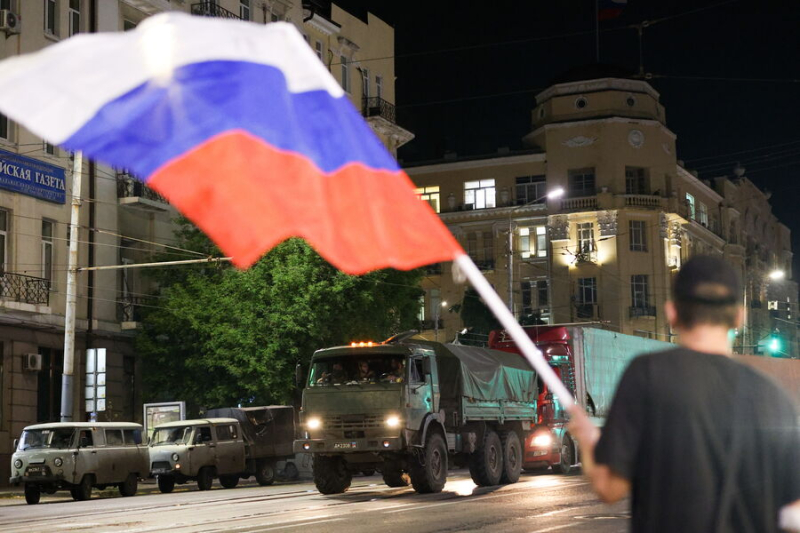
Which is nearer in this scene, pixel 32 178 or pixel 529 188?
pixel 32 178

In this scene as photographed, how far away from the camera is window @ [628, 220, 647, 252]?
250 feet

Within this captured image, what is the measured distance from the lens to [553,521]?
55.5ft

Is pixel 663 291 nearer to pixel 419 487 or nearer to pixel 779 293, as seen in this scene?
pixel 779 293

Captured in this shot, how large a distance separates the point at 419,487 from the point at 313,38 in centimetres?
3365

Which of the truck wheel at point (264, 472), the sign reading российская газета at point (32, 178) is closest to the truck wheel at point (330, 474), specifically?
the truck wheel at point (264, 472)

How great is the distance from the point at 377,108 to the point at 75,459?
32.5 meters

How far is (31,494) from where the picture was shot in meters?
28.9

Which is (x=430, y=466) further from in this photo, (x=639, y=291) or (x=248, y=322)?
(x=639, y=291)

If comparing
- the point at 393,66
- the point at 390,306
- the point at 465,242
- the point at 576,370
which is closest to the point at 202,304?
the point at 390,306

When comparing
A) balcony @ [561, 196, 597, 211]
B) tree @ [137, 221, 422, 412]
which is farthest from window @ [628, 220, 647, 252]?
tree @ [137, 221, 422, 412]

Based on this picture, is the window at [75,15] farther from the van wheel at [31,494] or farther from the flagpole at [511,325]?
the flagpole at [511,325]

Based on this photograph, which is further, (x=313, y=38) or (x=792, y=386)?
(x=313, y=38)

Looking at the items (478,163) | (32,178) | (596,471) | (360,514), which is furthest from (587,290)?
(596,471)

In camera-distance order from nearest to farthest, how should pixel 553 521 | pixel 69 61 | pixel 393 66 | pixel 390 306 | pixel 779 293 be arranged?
pixel 69 61 < pixel 553 521 < pixel 390 306 < pixel 393 66 < pixel 779 293
